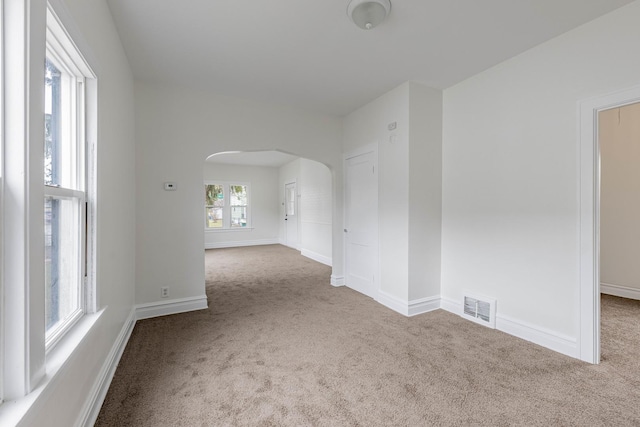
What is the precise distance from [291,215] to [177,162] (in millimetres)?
5406

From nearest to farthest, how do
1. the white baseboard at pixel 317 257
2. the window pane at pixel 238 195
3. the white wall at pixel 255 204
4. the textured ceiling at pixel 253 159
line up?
the white baseboard at pixel 317 257 → the textured ceiling at pixel 253 159 → the white wall at pixel 255 204 → the window pane at pixel 238 195

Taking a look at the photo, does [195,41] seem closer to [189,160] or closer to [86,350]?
[189,160]

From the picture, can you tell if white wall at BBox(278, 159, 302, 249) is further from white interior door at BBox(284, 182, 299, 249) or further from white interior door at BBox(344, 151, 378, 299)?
white interior door at BBox(344, 151, 378, 299)

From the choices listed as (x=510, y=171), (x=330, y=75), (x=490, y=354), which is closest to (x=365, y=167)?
(x=330, y=75)

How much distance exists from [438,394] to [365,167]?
2.80 meters

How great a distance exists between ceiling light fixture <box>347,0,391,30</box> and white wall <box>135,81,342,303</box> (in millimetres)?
1979

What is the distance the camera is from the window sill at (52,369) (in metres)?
0.92

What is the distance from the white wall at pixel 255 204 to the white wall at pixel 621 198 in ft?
25.2

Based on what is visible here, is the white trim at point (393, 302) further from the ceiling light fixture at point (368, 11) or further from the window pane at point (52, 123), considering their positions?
the window pane at point (52, 123)

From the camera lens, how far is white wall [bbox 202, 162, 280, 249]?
8.66 metres

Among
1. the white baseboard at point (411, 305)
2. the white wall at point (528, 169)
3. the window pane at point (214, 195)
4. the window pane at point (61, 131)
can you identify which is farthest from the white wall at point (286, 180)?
the window pane at point (61, 131)

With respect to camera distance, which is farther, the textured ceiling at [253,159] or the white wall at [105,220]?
the textured ceiling at [253,159]

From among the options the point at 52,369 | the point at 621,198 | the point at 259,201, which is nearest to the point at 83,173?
the point at 52,369

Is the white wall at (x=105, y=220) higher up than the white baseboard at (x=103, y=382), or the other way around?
the white wall at (x=105, y=220)
